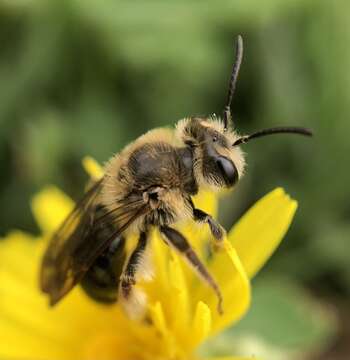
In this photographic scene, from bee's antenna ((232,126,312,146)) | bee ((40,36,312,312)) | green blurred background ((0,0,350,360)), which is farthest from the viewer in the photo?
green blurred background ((0,0,350,360))

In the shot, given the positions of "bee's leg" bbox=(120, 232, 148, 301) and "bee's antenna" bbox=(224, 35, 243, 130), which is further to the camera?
"bee's leg" bbox=(120, 232, 148, 301)

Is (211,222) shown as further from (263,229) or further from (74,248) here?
(74,248)

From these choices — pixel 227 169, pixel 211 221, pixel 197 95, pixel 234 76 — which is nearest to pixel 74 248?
pixel 211 221

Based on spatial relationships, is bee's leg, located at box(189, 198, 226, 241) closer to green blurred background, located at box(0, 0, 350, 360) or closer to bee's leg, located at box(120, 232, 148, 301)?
bee's leg, located at box(120, 232, 148, 301)

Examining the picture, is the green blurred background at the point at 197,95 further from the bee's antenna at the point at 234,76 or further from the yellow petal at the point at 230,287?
the bee's antenna at the point at 234,76

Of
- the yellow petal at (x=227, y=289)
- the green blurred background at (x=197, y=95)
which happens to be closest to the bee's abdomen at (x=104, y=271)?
the yellow petal at (x=227, y=289)

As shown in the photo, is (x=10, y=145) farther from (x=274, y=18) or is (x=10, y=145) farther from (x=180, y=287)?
(x=180, y=287)

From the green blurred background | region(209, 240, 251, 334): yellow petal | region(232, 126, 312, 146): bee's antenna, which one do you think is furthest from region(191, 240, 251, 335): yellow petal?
the green blurred background
